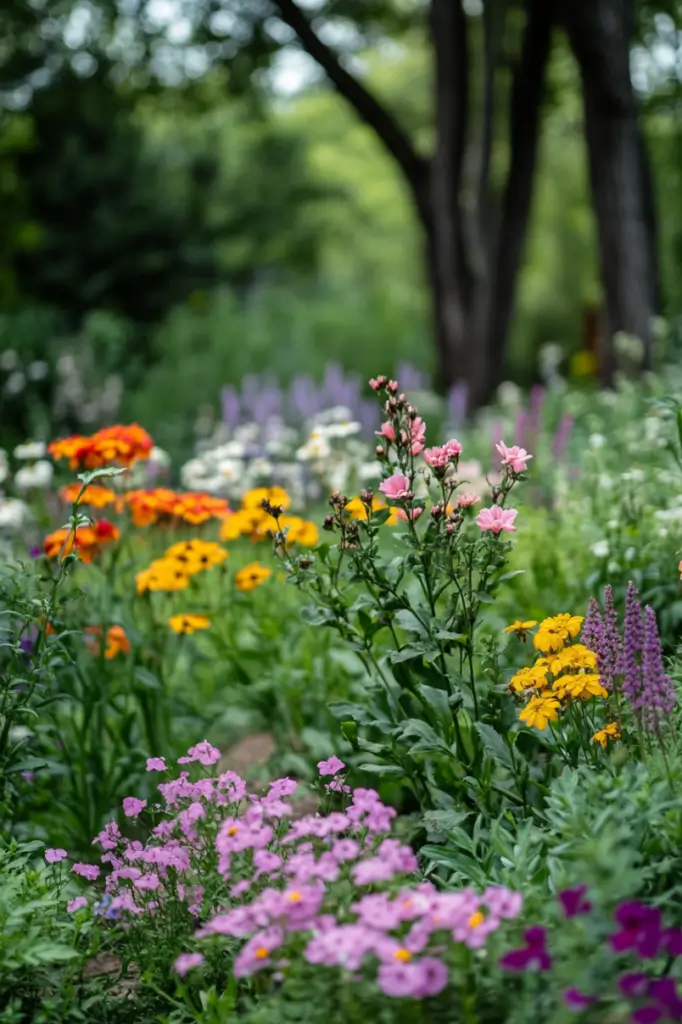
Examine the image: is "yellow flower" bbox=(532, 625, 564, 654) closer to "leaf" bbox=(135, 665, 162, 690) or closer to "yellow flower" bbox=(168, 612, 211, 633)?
"yellow flower" bbox=(168, 612, 211, 633)

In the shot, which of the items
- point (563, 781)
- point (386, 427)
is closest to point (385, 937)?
point (563, 781)

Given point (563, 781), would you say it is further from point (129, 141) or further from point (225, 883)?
point (129, 141)

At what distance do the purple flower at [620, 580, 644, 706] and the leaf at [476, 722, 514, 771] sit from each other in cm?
36

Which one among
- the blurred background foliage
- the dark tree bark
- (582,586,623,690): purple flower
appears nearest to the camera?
(582,586,623,690): purple flower

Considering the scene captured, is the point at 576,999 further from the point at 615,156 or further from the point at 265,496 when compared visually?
the point at 615,156

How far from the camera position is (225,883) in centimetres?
246

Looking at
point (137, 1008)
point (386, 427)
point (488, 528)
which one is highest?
point (386, 427)

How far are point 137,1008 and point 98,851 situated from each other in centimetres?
112

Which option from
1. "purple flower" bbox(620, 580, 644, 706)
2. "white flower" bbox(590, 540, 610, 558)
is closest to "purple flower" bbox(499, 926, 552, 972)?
"purple flower" bbox(620, 580, 644, 706)

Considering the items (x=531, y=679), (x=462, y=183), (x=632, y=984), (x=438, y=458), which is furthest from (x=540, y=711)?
(x=462, y=183)

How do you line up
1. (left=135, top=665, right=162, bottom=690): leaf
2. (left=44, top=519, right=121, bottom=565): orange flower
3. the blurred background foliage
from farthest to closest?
1. the blurred background foliage
2. (left=135, top=665, right=162, bottom=690): leaf
3. (left=44, top=519, right=121, bottom=565): orange flower

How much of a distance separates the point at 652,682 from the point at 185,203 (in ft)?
45.6

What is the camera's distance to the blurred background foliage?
10375 millimetres

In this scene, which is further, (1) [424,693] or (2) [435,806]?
(2) [435,806]
